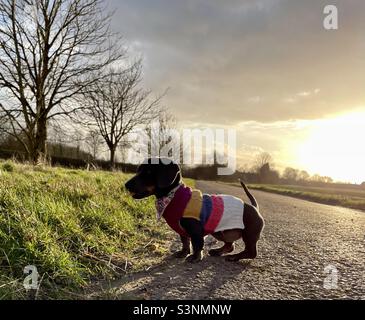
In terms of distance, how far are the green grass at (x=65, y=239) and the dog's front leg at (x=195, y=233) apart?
45cm

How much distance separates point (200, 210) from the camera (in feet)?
11.2

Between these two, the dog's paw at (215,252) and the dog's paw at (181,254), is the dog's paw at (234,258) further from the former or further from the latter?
the dog's paw at (181,254)

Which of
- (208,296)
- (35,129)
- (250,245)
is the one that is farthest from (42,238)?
(35,129)

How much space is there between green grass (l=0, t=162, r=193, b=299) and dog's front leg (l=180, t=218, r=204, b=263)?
446 mm

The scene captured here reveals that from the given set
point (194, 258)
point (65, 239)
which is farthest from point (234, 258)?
point (65, 239)

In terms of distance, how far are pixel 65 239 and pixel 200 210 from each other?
132 cm

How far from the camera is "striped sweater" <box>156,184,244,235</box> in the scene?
134 inches

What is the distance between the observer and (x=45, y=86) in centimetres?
1712

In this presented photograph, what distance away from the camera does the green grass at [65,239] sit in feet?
8.34

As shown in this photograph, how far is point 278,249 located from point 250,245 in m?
0.78

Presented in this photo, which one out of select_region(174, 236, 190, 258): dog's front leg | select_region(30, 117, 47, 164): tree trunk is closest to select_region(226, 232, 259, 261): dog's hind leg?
select_region(174, 236, 190, 258): dog's front leg

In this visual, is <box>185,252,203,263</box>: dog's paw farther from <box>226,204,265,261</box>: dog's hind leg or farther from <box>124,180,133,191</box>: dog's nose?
<box>124,180,133,191</box>: dog's nose
